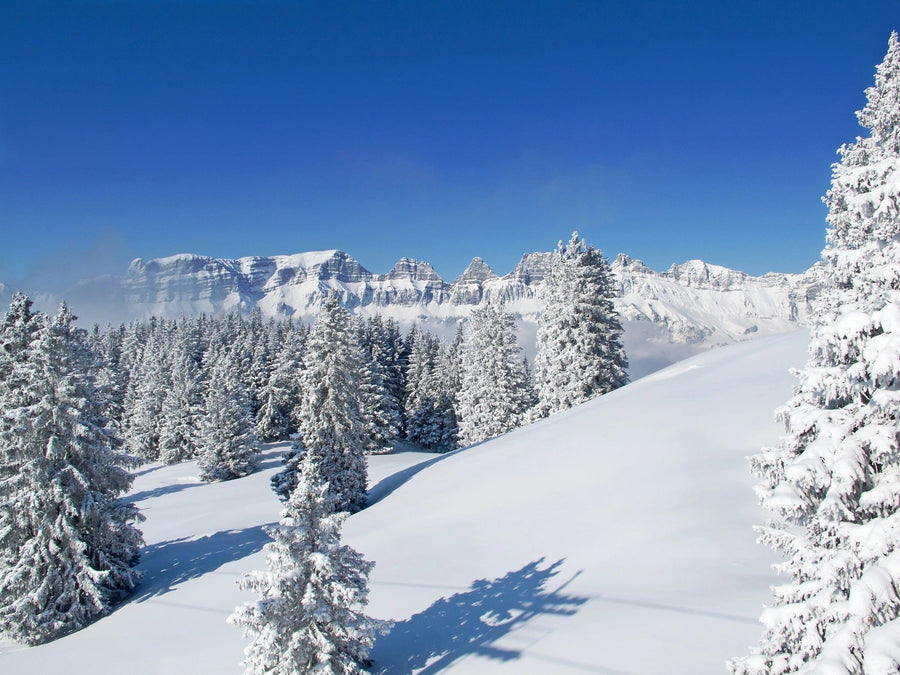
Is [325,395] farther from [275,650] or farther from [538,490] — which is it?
[275,650]

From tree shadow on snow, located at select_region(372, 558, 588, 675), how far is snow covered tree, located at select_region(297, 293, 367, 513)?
1309 cm

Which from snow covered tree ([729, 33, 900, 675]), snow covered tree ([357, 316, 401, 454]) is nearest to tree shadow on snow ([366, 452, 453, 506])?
snow covered tree ([357, 316, 401, 454])

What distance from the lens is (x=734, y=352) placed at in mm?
22016

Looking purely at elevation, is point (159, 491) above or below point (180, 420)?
below

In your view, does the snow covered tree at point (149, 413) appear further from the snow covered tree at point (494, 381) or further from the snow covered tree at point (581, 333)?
the snow covered tree at point (581, 333)

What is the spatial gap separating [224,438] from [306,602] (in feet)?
114

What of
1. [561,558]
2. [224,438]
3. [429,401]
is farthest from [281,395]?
[561,558]

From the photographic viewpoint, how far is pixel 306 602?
23.8 ft

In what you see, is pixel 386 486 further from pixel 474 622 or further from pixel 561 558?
pixel 474 622

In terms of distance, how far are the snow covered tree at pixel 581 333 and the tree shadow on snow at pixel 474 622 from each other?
722 inches

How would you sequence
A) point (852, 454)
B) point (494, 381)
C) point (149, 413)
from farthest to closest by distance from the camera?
point (149, 413), point (494, 381), point (852, 454)

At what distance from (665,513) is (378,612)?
668 cm

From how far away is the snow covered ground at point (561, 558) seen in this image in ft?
24.8

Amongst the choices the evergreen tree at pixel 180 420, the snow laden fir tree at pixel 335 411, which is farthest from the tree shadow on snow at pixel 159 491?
the snow laden fir tree at pixel 335 411
